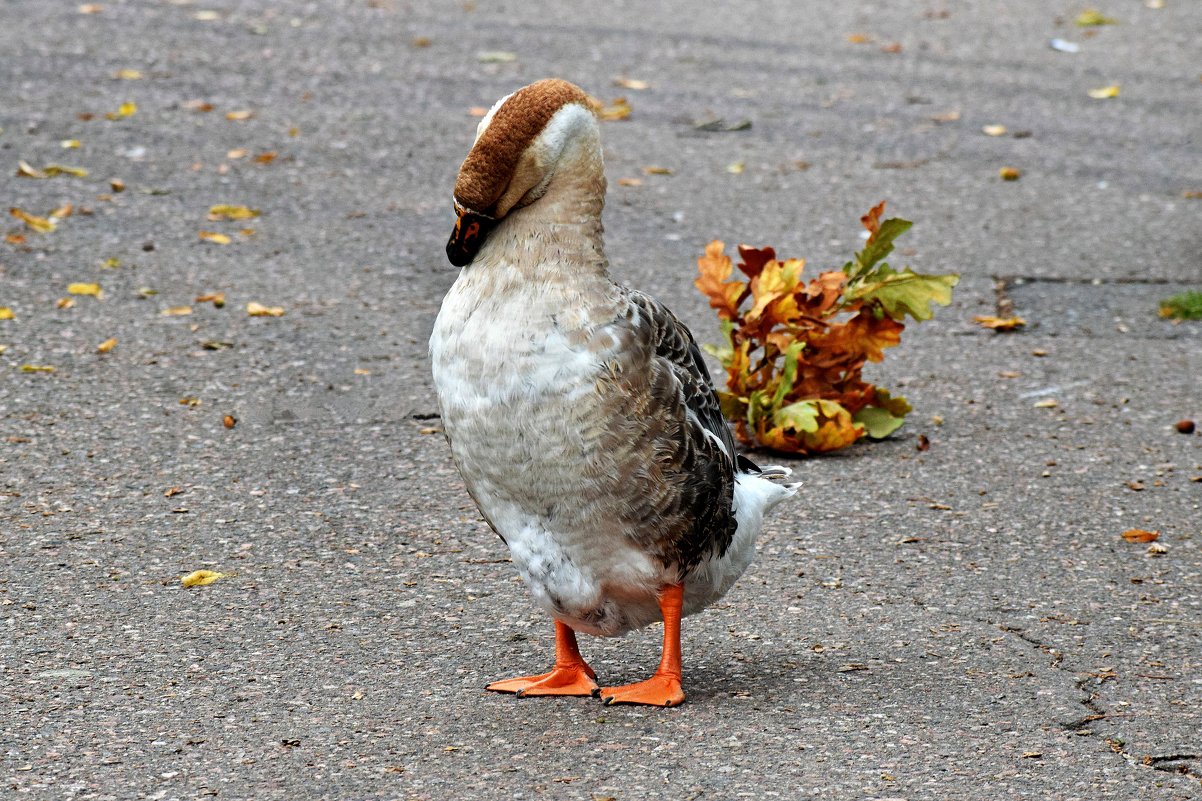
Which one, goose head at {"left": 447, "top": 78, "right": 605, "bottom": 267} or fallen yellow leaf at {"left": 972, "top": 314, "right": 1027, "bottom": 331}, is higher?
goose head at {"left": 447, "top": 78, "right": 605, "bottom": 267}

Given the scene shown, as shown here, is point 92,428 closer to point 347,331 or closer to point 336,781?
point 347,331

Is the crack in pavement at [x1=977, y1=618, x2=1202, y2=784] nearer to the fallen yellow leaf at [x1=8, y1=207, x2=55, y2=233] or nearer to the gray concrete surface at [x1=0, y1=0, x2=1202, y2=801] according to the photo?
the gray concrete surface at [x1=0, y1=0, x2=1202, y2=801]

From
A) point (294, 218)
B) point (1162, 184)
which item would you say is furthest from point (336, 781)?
point (1162, 184)

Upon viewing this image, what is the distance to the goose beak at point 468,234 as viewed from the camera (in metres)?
3.62

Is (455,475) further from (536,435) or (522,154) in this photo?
(522,154)

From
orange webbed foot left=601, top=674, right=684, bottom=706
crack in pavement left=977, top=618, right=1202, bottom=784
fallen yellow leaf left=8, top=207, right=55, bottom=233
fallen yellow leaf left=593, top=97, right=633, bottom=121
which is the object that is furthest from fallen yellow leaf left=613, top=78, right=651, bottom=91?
orange webbed foot left=601, top=674, right=684, bottom=706

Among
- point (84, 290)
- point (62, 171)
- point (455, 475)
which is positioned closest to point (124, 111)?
point (62, 171)

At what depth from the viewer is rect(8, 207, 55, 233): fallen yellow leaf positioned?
7934 mm

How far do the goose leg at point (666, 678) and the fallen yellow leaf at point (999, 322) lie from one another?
392 centimetres

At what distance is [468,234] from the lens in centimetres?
364

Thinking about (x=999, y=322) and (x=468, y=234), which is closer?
(x=468, y=234)

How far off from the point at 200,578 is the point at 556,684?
1354 millimetres

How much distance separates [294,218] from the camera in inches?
330

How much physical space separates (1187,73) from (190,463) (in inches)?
371
